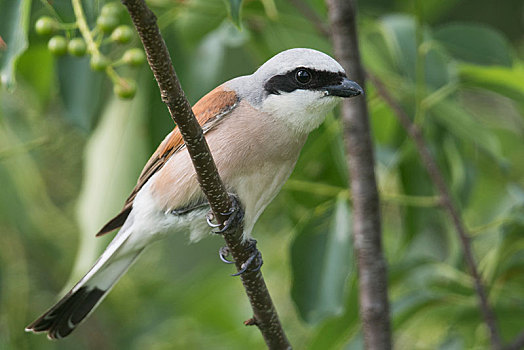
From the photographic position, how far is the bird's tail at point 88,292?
2664 millimetres

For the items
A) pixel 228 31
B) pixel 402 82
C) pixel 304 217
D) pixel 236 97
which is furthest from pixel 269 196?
pixel 402 82

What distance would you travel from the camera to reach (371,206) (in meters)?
2.90

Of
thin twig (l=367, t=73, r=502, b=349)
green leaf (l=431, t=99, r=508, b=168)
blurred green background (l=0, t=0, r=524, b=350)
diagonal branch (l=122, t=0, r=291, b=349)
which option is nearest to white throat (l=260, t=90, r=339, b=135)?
blurred green background (l=0, t=0, r=524, b=350)

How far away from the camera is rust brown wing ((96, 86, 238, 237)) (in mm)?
2561

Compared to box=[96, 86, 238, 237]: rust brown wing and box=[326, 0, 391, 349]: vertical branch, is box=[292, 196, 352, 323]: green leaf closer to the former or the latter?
box=[326, 0, 391, 349]: vertical branch

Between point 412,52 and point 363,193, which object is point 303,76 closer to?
point 363,193

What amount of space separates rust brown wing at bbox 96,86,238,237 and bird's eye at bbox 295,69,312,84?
0.98ft

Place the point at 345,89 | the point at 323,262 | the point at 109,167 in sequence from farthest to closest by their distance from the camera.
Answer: the point at 109,167 → the point at 323,262 → the point at 345,89

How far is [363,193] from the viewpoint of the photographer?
2.88 m

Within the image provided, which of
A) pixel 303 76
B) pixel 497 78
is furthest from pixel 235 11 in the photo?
pixel 497 78

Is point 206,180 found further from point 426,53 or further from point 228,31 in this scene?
point 426,53

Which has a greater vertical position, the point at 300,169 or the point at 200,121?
the point at 200,121

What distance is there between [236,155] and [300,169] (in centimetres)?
73

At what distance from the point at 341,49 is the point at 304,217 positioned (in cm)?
74
